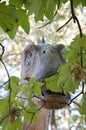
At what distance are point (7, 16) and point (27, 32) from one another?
0.43ft

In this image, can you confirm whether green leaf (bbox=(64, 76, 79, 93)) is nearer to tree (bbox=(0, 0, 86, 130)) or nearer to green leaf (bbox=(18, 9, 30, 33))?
tree (bbox=(0, 0, 86, 130))

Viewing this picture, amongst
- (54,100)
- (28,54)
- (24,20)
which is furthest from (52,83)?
(28,54)

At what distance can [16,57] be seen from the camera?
17.0ft

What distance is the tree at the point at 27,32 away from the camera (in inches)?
30.0

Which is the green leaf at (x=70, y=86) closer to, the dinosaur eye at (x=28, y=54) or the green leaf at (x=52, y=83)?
the green leaf at (x=52, y=83)

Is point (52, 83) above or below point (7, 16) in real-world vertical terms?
below

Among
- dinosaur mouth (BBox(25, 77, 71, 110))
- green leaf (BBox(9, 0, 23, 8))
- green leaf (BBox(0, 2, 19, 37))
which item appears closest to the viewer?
green leaf (BBox(0, 2, 19, 37))

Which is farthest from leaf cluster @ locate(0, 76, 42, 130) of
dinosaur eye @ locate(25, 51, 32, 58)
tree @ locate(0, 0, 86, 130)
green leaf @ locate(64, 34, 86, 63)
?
dinosaur eye @ locate(25, 51, 32, 58)

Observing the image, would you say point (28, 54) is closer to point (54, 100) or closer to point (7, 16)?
point (54, 100)

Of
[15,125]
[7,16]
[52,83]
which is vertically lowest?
[15,125]

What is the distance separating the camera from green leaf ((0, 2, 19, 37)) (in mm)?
758

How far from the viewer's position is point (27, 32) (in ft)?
2.90

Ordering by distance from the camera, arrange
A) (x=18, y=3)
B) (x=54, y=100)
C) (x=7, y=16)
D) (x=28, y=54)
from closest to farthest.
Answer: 1. (x=7, y=16)
2. (x=18, y=3)
3. (x=54, y=100)
4. (x=28, y=54)

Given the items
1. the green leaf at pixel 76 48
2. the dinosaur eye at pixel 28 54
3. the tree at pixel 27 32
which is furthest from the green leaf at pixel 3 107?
the dinosaur eye at pixel 28 54
